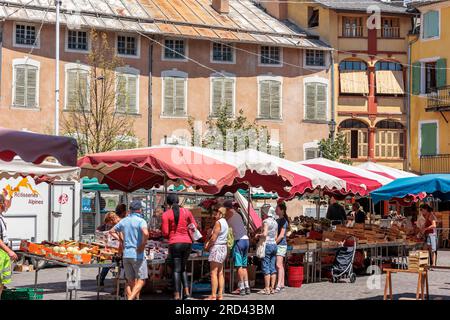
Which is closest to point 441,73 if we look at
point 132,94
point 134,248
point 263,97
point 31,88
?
point 263,97

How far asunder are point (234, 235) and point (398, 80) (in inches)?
1054

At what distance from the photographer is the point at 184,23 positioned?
122 ft

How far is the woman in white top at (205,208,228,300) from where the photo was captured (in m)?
14.4

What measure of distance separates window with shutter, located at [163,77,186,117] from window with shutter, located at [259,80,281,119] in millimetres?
3698

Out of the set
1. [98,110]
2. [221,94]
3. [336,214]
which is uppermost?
[221,94]

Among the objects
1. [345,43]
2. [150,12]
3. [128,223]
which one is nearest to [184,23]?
[150,12]

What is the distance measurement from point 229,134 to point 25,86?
8689mm

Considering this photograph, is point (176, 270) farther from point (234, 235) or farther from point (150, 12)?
point (150, 12)

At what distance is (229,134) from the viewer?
119ft

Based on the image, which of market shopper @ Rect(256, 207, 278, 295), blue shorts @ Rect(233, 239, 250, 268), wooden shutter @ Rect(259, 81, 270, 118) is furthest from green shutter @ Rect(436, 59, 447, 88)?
blue shorts @ Rect(233, 239, 250, 268)

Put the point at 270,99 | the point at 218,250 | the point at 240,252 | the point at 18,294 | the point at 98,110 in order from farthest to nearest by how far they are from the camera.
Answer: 1. the point at 270,99
2. the point at 98,110
3. the point at 240,252
4. the point at 218,250
5. the point at 18,294

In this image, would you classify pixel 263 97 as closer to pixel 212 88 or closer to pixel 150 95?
pixel 212 88

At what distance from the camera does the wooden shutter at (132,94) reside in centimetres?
3566
